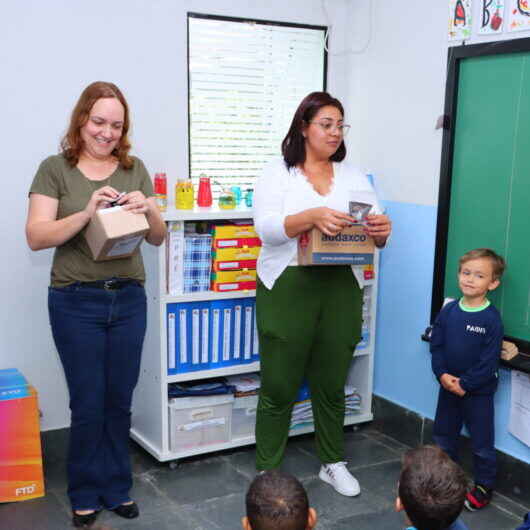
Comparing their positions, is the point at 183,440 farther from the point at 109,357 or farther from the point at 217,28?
the point at 217,28

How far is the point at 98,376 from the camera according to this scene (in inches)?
92.8

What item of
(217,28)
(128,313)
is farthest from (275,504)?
(217,28)

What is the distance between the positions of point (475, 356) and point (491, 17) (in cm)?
131

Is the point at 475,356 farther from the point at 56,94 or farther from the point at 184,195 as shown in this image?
the point at 56,94

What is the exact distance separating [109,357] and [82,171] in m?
0.65

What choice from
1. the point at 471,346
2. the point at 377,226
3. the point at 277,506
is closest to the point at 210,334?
the point at 377,226

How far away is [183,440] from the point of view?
2.98 meters

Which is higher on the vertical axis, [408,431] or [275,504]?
[275,504]

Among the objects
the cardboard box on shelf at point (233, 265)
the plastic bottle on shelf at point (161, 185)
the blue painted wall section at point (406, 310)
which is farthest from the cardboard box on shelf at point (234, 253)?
the blue painted wall section at point (406, 310)

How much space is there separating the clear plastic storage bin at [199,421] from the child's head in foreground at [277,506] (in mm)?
1490

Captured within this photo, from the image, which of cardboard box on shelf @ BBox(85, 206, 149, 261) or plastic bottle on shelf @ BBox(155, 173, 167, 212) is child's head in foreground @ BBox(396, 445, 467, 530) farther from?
plastic bottle on shelf @ BBox(155, 173, 167, 212)

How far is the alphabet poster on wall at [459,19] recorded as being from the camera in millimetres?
2750

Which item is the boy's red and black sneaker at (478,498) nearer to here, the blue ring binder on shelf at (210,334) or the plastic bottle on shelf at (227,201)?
the blue ring binder on shelf at (210,334)

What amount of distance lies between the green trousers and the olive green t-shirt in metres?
0.60
